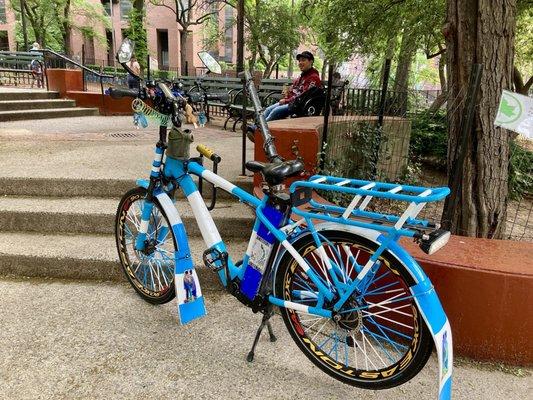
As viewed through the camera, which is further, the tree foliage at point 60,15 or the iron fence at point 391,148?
the tree foliage at point 60,15

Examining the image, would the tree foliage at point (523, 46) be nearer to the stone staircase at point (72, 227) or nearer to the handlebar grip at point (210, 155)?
the stone staircase at point (72, 227)

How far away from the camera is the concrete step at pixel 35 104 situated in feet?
28.7

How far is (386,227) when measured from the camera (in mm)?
1854

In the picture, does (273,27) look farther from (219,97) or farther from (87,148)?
(219,97)

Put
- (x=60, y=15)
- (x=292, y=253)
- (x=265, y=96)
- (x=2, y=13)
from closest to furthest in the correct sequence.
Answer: (x=292, y=253), (x=265, y=96), (x=60, y=15), (x=2, y=13)

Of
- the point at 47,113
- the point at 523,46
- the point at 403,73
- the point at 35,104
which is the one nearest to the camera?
the point at 47,113

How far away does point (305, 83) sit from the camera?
579 cm

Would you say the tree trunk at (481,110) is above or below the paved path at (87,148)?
above

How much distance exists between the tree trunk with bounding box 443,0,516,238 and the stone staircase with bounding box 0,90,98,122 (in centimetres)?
809

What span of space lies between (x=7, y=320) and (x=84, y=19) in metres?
35.5

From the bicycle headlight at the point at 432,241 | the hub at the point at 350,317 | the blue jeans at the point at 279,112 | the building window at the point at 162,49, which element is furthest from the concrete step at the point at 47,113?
the building window at the point at 162,49

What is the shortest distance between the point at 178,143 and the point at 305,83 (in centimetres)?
355

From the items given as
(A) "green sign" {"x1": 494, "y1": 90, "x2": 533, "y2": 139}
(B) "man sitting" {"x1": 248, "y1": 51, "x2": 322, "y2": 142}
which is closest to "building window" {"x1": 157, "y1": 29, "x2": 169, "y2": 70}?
(B) "man sitting" {"x1": 248, "y1": 51, "x2": 322, "y2": 142}

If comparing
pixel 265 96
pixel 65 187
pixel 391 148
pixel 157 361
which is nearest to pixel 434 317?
pixel 157 361
